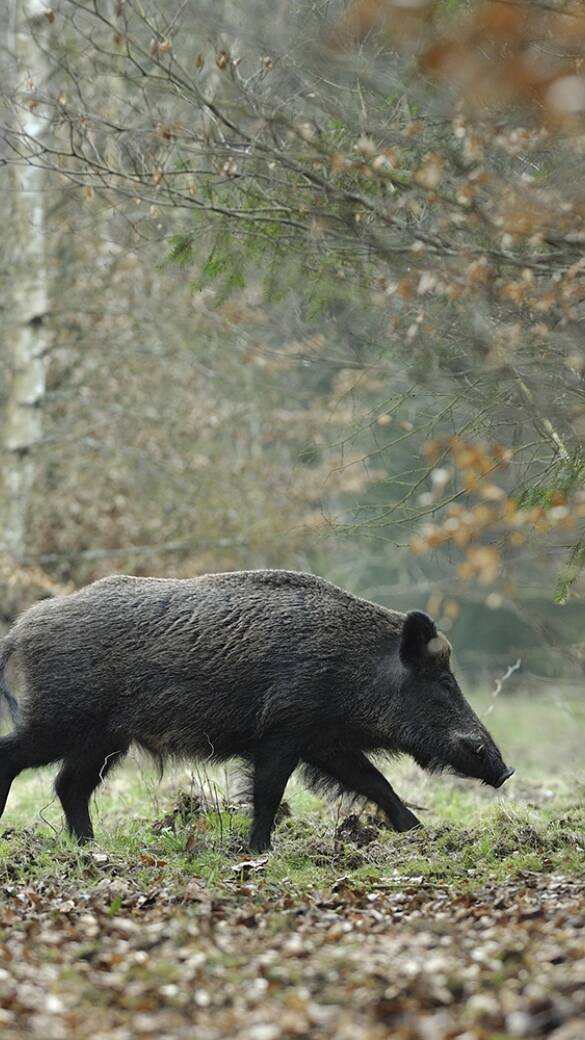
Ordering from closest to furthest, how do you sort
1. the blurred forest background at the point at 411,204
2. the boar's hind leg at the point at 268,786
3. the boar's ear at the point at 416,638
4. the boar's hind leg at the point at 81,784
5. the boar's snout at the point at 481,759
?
1. the blurred forest background at the point at 411,204
2. the boar's hind leg at the point at 268,786
3. the boar's ear at the point at 416,638
4. the boar's hind leg at the point at 81,784
5. the boar's snout at the point at 481,759

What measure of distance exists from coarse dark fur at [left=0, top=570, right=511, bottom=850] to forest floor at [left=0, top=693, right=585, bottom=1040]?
17.5 inches

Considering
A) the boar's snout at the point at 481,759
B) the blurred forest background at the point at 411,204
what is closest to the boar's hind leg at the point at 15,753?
the blurred forest background at the point at 411,204

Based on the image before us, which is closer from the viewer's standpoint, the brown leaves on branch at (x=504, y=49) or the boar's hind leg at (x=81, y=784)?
the brown leaves on branch at (x=504, y=49)

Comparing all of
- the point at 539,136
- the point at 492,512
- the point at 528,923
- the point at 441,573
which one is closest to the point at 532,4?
the point at 539,136

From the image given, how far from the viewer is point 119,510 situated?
19.9m

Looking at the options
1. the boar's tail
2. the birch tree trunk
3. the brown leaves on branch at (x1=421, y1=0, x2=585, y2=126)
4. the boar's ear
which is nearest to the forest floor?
the boar's tail

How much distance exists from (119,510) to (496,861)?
1223cm

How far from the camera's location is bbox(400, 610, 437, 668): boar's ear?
9383 mm

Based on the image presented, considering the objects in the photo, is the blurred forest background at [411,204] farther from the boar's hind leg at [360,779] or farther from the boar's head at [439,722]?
the boar's hind leg at [360,779]

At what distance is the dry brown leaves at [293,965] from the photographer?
495 centimetres

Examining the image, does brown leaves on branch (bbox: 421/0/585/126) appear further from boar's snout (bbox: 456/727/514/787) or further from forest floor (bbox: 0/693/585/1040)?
boar's snout (bbox: 456/727/514/787)

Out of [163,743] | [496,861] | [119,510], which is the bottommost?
[496,861]

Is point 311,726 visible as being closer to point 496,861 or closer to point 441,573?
point 496,861

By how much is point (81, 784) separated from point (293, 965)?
419 cm
